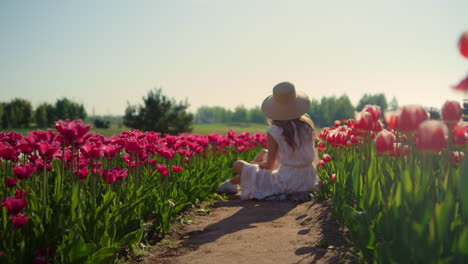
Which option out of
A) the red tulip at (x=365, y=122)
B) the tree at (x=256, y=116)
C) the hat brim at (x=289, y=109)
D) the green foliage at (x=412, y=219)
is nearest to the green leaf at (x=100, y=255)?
the green foliage at (x=412, y=219)

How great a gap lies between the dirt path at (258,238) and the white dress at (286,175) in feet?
2.04

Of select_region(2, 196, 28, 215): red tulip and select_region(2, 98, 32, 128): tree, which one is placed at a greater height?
select_region(2, 98, 32, 128): tree

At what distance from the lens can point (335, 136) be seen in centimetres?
536

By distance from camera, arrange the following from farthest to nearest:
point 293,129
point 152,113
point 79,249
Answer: point 152,113 < point 293,129 < point 79,249

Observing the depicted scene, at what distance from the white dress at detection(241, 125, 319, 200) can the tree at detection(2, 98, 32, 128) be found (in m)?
45.0

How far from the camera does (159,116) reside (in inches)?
1362

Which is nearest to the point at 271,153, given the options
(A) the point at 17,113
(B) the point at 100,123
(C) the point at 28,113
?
(A) the point at 17,113

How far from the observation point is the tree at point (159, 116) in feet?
111

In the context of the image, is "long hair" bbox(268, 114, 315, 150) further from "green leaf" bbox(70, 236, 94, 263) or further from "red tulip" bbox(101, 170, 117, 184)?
"green leaf" bbox(70, 236, 94, 263)

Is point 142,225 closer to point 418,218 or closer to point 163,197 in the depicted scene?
point 163,197

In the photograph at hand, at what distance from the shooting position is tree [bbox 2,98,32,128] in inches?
1796

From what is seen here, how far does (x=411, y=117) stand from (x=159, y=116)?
32892mm

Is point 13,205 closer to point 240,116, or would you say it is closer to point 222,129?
point 222,129

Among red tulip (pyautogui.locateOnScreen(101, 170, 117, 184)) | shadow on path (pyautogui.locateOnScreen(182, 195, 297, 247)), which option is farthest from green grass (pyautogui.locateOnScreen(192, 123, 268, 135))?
red tulip (pyautogui.locateOnScreen(101, 170, 117, 184))
